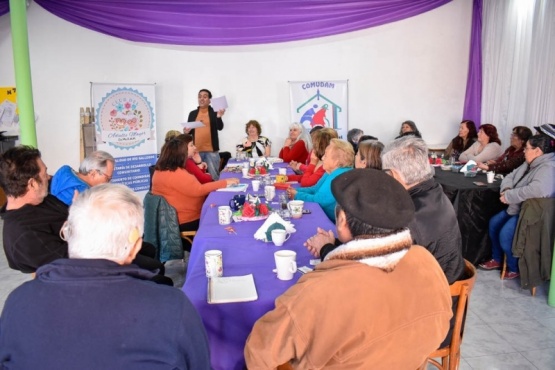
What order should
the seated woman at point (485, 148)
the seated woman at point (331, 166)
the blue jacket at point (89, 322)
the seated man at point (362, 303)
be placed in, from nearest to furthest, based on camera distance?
the blue jacket at point (89, 322) < the seated man at point (362, 303) < the seated woman at point (331, 166) < the seated woman at point (485, 148)

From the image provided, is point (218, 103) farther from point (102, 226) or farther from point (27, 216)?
point (102, 226)

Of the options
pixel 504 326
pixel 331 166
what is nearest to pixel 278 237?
pixel 331 166

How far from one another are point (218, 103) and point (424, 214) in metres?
4.62

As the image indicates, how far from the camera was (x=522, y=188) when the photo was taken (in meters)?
3.31

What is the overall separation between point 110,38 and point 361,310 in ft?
20.4

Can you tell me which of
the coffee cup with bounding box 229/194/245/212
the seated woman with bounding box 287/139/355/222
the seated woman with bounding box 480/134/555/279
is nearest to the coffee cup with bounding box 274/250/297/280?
the coffee cup with bounding box 229/194/245/212

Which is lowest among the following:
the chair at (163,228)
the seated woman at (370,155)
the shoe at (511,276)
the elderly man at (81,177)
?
the shoe at (511,276)

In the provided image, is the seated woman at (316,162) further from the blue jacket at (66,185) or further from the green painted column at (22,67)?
the green painted column at (22,67)

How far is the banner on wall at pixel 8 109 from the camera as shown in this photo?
6.03 meters

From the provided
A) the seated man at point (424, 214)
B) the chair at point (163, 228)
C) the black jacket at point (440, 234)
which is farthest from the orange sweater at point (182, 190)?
the black jacket at point (440, 234)

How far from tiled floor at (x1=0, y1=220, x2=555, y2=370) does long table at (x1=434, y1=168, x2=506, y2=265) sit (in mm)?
231

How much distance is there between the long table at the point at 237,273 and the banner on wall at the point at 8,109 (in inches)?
185

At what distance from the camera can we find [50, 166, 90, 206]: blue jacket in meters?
2.47

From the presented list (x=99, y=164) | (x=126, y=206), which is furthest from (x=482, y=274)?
(x=126, y=206)
